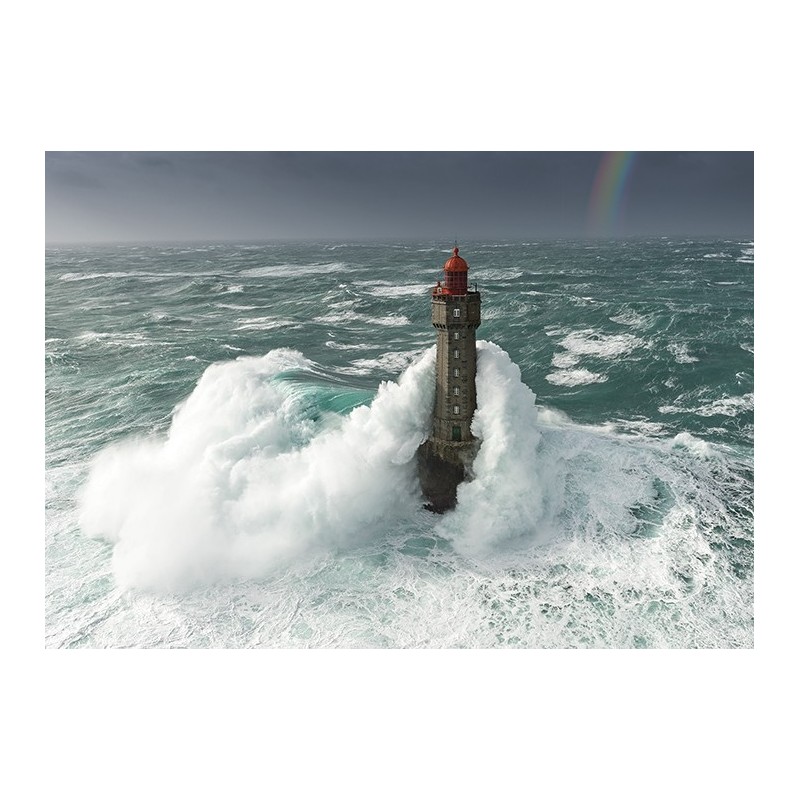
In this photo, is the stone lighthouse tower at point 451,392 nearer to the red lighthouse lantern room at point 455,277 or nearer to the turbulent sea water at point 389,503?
the red lighthouse lantern room at point 455,277

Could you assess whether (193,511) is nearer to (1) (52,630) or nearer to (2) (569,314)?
(1) (52,630)

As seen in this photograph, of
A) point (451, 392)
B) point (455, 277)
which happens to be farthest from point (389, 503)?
point (455, 277)

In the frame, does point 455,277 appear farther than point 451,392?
No

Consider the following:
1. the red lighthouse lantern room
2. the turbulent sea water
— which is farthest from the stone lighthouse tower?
the turbulent sea water

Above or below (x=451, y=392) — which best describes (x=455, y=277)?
above

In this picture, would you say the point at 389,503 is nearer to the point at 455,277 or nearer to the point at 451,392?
the point at 451,392

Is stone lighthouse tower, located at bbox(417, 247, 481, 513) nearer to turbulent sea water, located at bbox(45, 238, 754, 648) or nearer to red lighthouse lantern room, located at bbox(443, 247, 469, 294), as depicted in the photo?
red lighthouse lantern room, located at bbox(443, 247, 469, 294)
